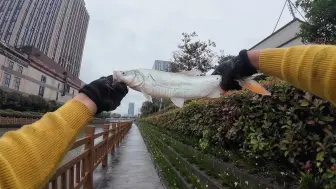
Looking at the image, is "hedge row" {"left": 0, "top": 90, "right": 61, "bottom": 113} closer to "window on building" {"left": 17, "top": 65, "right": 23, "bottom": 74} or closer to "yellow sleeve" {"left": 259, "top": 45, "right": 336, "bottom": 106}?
"window on building" {"left": 17, "top": 65, "right": 23, "bottom": 74}

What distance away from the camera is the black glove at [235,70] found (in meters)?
1.44

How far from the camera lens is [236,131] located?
504 cm

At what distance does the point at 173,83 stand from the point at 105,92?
0.35m

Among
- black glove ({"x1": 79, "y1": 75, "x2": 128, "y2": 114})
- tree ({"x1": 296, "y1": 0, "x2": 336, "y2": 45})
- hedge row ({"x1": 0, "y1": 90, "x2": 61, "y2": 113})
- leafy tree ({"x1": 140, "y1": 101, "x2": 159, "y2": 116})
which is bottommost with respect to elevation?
black glove ({"x1": 79, "y1": 75, "x2": 128, "y2": 114})

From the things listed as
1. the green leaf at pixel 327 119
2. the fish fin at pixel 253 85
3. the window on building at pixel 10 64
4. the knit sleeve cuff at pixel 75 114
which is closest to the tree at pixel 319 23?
the green leaf at pixel 327 119

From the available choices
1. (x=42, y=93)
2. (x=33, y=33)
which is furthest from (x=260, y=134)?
(x=33, y=33)

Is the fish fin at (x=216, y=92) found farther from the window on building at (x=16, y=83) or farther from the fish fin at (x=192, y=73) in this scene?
the window on building at (x=16, y=83)

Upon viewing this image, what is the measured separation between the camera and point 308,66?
117 cm

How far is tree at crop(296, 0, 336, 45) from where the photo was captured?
50.4 feet

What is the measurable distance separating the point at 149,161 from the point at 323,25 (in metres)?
13.3

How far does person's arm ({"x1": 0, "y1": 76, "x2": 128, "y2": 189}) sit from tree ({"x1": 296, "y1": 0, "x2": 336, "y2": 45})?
652 inches

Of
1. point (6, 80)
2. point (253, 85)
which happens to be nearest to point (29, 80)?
point (6, 80)

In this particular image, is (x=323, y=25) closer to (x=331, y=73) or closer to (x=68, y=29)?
(x=331, y=73)

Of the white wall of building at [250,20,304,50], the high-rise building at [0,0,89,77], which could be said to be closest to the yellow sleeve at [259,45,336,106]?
the white wall of building at [250,20,304,50]
